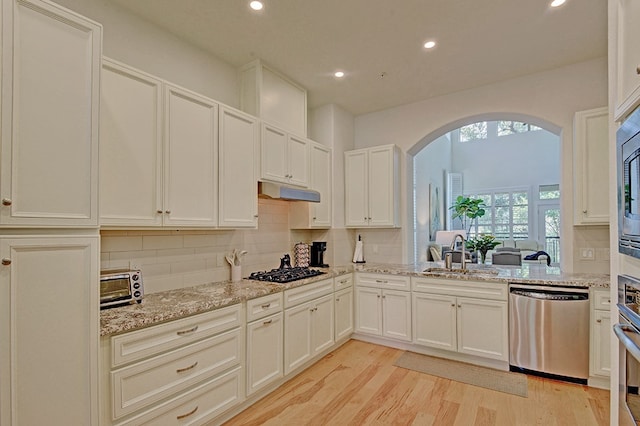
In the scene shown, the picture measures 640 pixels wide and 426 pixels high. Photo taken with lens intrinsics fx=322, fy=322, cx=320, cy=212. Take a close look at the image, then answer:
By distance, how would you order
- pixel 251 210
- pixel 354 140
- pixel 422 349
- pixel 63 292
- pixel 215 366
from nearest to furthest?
pixel 63 292, pixel 215 366, pixel 251 210, pixel 422 349, pixel 354 140

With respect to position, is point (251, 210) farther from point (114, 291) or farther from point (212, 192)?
point (114, 291)

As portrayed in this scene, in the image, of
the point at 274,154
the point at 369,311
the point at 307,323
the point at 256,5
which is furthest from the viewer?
the point at 369,311

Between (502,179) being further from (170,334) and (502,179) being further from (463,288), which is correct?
(170,334)

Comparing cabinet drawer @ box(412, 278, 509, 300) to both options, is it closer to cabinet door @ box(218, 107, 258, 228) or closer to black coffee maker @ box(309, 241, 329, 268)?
black coffee maker @ box(309, 241, 329, 268)

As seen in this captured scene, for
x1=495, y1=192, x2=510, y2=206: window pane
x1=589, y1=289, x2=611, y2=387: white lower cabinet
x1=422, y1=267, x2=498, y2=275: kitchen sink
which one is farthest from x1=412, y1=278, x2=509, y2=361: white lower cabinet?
x1=495, y1=192, x2=510, y2=206: window pane

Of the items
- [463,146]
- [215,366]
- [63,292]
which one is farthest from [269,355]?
[463,146]

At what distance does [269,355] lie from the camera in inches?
104

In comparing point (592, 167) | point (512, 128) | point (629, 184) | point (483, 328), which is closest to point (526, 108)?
point (592, 167)

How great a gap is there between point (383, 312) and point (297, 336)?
118 centimetres

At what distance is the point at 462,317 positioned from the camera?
3244mm

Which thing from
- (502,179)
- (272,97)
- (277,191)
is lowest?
(277,191)

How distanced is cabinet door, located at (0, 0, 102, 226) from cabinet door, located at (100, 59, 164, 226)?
0.43m

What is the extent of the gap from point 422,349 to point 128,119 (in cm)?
346

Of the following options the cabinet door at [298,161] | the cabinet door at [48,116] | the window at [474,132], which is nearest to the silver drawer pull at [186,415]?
the cabinet door at [48,116]
